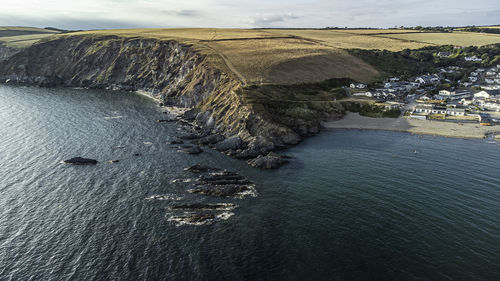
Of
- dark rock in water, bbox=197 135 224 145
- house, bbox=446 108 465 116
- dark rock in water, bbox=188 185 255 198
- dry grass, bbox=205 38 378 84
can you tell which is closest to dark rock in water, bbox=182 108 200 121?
dark rock in water, bbox=197 135 224 145

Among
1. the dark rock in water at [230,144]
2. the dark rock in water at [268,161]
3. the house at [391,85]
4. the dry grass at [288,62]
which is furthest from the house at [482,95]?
the dark rock in water at [230,144]

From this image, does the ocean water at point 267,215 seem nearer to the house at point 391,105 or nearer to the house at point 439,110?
the house at point 439,110

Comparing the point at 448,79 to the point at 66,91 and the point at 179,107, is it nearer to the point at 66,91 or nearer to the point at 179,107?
the point at 179,107

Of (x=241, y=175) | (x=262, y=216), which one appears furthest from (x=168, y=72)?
(x=262, y=216)

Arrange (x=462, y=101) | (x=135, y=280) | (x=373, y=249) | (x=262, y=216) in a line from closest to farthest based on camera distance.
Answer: (x=135, y=280) < (x=373, y=249) < (x=262, y=216) < (x=462, y=101)

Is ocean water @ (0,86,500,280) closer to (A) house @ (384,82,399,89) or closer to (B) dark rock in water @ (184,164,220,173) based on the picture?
(B) dark rock in water @ (184,164,220,173)

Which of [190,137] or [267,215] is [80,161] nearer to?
[190,137]
